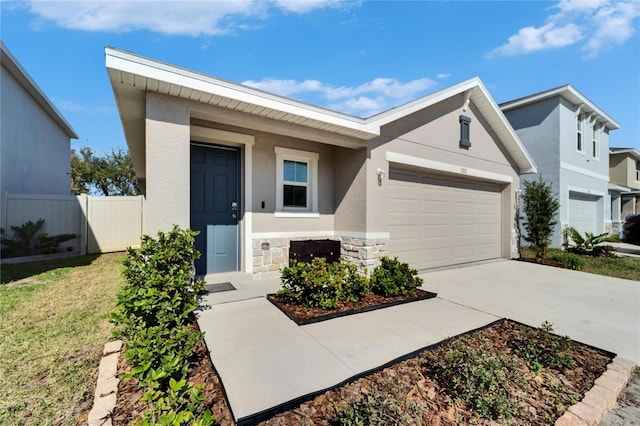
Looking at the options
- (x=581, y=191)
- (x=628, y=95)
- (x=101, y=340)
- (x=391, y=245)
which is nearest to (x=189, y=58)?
(x=101, y=340)

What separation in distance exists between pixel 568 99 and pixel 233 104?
47.3 feet

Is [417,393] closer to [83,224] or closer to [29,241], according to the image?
[29,241]

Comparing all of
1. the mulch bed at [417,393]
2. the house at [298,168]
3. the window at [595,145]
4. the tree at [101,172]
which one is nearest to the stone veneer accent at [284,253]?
the house at [298,168]

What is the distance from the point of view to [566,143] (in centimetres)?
1180

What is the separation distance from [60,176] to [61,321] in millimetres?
13327

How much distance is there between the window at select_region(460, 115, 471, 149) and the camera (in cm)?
775

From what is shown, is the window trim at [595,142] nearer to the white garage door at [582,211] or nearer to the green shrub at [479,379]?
the white garage door at [582,211]

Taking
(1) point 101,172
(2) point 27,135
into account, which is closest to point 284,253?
(2) point 27,135

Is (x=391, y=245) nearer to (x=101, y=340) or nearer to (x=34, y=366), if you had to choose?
(x=101, y=340)

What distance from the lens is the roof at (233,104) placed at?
11.7 ft

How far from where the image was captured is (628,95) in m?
10.3

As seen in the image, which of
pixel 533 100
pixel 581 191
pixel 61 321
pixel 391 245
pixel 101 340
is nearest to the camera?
pixel 101 340

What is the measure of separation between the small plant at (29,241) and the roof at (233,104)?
3.82m

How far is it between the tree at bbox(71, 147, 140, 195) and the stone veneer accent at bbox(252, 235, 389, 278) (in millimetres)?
21356
